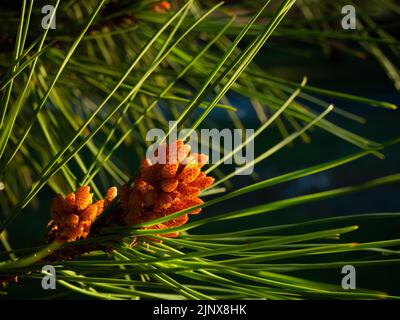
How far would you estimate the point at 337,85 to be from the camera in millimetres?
1732

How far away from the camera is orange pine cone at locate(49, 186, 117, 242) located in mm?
152

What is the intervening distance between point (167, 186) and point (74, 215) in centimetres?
2

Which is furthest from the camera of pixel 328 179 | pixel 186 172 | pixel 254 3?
pixel 328 179

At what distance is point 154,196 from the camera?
0.49ft

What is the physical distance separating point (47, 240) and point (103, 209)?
2 centimetres

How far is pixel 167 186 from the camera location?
0.15m

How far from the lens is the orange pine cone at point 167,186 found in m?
0.15

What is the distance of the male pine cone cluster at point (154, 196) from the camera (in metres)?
0.15

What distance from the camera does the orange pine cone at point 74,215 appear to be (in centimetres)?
15

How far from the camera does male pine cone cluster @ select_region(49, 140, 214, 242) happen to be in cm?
15

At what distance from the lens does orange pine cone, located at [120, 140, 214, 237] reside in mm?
149
